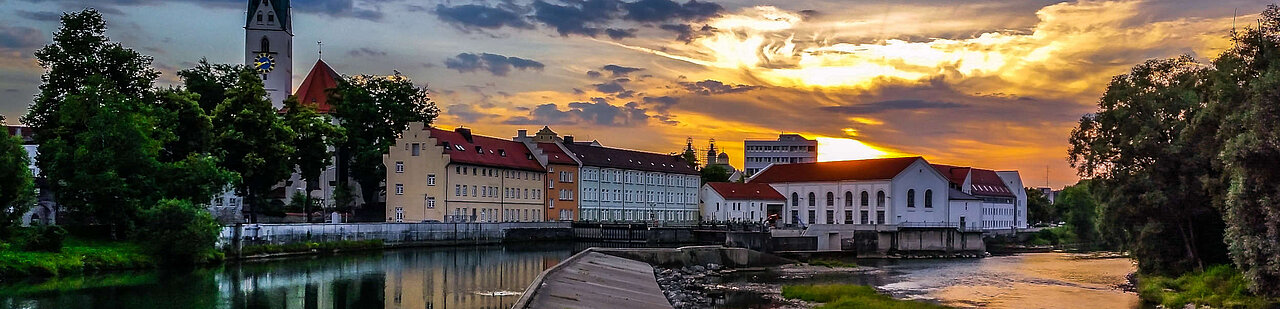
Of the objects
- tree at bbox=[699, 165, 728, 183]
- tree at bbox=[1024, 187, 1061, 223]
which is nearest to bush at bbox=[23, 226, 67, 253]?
tree at bbox=[699, 165, 728, 183]

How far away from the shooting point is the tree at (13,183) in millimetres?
45781

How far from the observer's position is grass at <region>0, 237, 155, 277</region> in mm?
44562

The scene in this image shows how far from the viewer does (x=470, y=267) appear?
55.2 meters

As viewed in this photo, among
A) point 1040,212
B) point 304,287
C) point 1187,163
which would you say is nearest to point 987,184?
point 1040,212

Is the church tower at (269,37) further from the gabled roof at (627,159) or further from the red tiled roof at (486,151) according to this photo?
the gabled roof at (627,159)

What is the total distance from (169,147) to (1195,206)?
49552 mm

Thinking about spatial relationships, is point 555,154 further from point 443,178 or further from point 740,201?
point 740,201

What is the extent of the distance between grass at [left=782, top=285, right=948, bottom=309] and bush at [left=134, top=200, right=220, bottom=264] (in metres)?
27.7

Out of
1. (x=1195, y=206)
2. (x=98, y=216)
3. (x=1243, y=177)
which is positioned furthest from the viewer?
(x=98, y=216)

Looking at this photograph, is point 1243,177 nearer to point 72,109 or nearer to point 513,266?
point 513,266

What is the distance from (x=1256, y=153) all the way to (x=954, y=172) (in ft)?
285

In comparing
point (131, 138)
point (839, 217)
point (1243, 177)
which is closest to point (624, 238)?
point (839, 217)

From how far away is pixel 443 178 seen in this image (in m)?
81.3

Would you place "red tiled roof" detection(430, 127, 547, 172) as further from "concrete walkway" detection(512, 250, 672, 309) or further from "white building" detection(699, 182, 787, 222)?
"concrete walkway" detection(512, 250, 672, 309)
